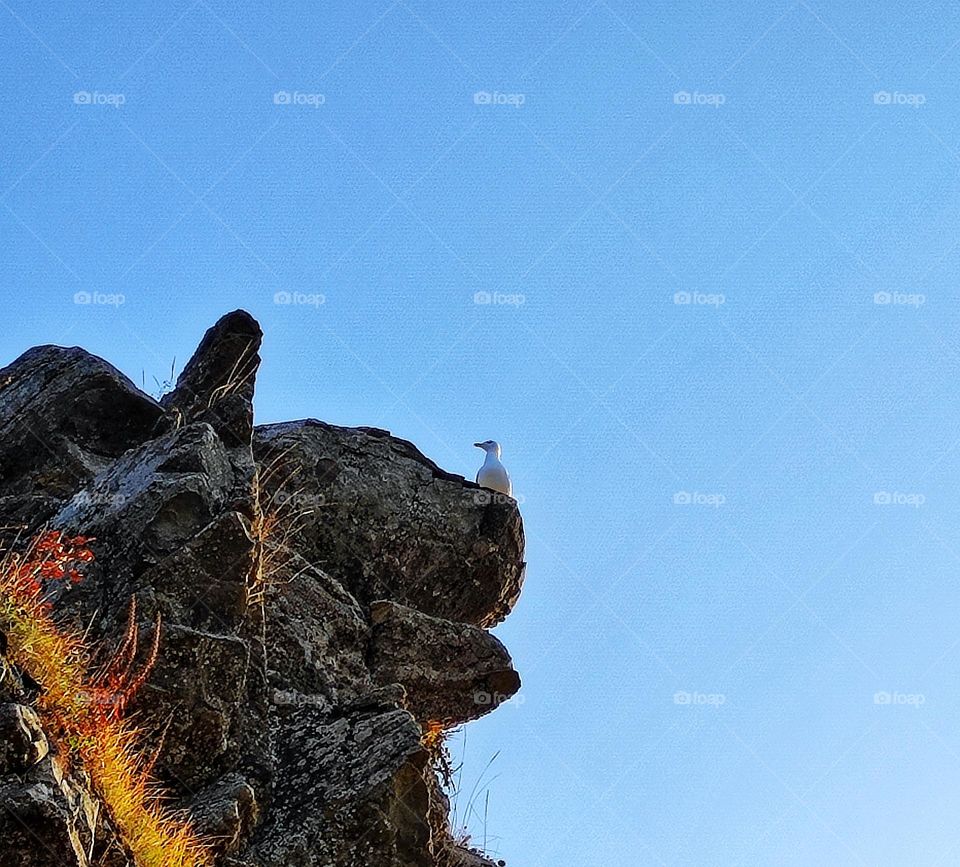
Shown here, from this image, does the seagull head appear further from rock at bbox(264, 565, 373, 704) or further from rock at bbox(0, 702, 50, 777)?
rock at bbox(0, 702, 50, 777)

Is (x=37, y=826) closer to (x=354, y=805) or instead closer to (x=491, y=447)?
(x=354, y=805)

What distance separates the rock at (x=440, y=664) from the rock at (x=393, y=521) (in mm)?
680

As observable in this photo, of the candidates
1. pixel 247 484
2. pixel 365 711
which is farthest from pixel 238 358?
pixel 365 711

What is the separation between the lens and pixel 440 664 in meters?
11.1

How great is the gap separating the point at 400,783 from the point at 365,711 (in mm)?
860

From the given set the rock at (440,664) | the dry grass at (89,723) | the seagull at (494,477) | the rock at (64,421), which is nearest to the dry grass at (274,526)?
the rock at (440,664)

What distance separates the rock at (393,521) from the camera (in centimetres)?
1180

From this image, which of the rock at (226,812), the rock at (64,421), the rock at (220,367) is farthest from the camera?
the rock at (220,367)

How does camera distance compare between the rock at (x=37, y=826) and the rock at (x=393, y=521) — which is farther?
the rock at (x=393, y=521)

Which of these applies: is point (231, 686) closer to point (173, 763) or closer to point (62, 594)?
point (173, 763)

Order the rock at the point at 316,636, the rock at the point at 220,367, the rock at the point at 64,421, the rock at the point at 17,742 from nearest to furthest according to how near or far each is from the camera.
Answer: the rock at the point at 17,742, the rock at the point at 316,636, the rock at the point at 64,421, the rock at the point at 220,367

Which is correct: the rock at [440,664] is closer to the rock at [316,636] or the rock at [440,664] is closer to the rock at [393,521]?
the rock at [316,636]

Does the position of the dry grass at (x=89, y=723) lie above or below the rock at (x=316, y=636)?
below

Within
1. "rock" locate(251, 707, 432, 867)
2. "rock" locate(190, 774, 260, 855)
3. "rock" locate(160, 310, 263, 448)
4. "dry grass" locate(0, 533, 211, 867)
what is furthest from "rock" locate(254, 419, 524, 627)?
"dry grass" locate(0, 533, 211, 867)
